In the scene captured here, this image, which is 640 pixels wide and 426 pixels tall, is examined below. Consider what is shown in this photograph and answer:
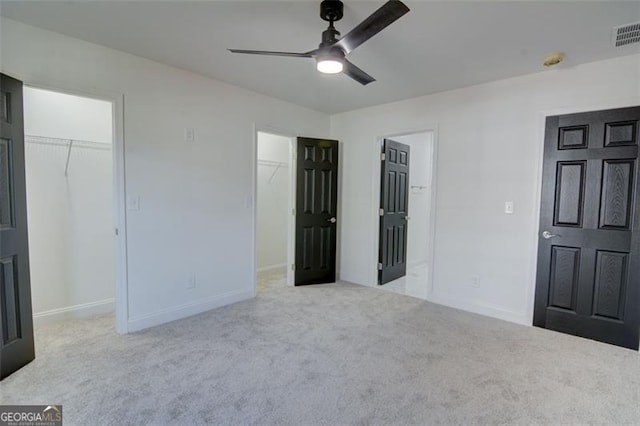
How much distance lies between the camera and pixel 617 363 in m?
2.38

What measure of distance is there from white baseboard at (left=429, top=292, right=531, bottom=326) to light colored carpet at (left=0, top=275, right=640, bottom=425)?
5.0 inches

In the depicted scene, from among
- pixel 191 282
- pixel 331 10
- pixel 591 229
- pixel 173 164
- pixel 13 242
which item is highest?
pixel 331 10

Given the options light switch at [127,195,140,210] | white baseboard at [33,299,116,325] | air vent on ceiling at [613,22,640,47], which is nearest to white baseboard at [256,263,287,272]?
white baseboard at [33,299,116,325]

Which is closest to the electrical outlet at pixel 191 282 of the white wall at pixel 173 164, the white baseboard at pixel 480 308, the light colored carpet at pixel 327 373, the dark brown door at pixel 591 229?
the white wall at pixel 173 164

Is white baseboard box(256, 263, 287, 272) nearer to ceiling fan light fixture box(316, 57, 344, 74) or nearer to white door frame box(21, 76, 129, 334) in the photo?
white door frame box(21, 76, 129, 334)

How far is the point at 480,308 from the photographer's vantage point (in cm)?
335

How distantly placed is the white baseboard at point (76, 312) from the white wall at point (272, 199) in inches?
82.6

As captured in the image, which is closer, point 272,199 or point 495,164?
point 495,164

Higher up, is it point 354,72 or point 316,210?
point 354,72

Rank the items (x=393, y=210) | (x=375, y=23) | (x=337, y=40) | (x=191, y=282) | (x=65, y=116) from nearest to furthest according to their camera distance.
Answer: (x=375, y=23), (x=337, y=40), (x=65, y=116), (x=191, y=282), (x=393, y=210)

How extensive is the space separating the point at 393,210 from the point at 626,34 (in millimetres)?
2836

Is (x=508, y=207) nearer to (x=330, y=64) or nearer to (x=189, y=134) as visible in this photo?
(x=330, y=64)

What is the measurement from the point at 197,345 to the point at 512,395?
235 cm

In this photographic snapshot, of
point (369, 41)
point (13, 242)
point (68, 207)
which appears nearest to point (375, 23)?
point (369, 41)
